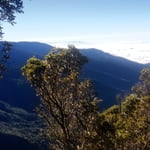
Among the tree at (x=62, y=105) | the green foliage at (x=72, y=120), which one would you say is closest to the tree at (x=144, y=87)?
the green foliage at (x=72, y=120)

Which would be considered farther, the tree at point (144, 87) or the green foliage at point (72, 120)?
the tree at point (144, 87)

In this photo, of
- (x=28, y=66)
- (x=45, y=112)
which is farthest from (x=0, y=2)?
(x=45, y=112)

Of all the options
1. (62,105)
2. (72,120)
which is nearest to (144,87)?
(72,120)

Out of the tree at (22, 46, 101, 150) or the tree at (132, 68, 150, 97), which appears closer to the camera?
the tree at (22, 46, 101, 150)

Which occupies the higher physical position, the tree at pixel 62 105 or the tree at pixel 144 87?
the tree at pixel 62 105

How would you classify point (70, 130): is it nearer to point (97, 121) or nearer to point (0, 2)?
point (97, 121)

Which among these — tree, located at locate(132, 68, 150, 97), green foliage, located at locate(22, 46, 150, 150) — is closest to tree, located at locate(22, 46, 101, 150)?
green foliage, located at locate(22, 46, 150, 150)

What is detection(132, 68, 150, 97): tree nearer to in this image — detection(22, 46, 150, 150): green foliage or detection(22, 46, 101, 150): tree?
detection(22, 46, 150, 150): green foliage

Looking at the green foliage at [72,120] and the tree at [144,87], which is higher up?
the green foliage at [72,120]

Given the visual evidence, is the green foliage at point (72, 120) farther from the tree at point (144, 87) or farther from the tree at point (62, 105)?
the tree at point (144, 87)

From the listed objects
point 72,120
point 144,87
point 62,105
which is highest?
point 62,105

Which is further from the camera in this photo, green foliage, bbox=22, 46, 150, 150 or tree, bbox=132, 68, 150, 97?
tree, bbox=132, 68, 150, 97

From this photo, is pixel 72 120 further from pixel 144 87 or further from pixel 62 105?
pixel 144 87

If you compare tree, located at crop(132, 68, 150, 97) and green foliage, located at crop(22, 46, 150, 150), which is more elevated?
green foliage, located at crop(22, 46, 150, 150)
